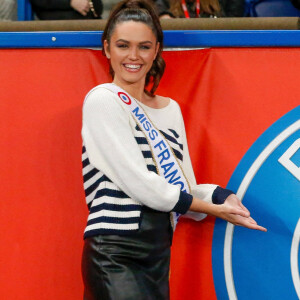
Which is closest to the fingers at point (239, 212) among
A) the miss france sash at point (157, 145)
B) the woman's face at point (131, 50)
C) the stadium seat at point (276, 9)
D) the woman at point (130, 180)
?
the woman at point (130, 180)

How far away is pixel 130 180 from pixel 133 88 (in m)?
0.33

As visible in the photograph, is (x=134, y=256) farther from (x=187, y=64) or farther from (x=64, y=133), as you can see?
(x=187, y=64)

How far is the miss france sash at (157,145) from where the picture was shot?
1.51m

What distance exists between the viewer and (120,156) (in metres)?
1.41

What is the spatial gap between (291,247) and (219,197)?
306 mm

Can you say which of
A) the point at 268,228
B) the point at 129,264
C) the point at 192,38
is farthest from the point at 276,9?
the point at 129,264

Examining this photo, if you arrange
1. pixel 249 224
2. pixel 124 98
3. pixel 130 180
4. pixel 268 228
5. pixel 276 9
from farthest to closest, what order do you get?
1. pixel 276 9
2. pixel 268 228
3. pixel 249 224
4. pixel 124 98
5. pixel 130 180

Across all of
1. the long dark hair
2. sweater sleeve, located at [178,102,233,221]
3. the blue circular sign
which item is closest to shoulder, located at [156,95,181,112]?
sweater sleeve, located at [178,102,233,221]

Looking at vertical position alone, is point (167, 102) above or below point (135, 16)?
below

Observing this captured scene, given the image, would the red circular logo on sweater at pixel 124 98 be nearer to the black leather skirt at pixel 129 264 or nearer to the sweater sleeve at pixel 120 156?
the sweater sleeve at pixel 120 156

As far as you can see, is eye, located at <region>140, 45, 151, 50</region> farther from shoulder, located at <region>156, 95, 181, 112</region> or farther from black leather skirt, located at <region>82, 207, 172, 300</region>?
black leather skirt, located at <region>82, 207, 172, 300</region>

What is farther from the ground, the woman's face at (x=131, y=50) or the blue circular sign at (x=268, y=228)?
the woman's face at (x=131, y=50)

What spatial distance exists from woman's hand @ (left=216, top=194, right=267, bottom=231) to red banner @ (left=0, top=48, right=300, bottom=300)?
0.15 meters

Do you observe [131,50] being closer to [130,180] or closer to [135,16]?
[135,16]
